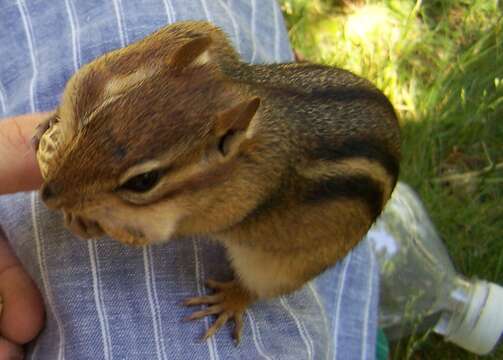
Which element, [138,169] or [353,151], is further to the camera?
[353,151]

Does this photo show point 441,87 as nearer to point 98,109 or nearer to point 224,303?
point 224,303

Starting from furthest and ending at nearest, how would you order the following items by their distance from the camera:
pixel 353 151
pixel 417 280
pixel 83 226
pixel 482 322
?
pixel 417 280 < pixel 482 322 < pixel 353 151 < pixel 83 226

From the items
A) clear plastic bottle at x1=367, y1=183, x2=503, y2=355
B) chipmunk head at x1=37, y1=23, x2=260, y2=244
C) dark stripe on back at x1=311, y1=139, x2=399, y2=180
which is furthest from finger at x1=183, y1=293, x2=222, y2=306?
clear plastic bottle at x1=367, y1=183, x2=503, y2=355

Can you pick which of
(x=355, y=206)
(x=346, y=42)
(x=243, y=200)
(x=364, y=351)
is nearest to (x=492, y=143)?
(x=346, y=42)

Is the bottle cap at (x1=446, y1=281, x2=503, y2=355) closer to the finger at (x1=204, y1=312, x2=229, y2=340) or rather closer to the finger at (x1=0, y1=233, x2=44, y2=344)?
the finger at (x1=204, y1=312, x2=229, y2=340)

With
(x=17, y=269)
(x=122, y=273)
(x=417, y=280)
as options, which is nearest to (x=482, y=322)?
(x=417, y=280)

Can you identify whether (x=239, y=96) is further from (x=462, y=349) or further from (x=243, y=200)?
(x=462, y=349)

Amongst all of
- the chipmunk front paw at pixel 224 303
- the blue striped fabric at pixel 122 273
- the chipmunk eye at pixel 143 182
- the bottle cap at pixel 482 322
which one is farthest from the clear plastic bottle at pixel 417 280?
the chipmunk eye at pixel 143 182
